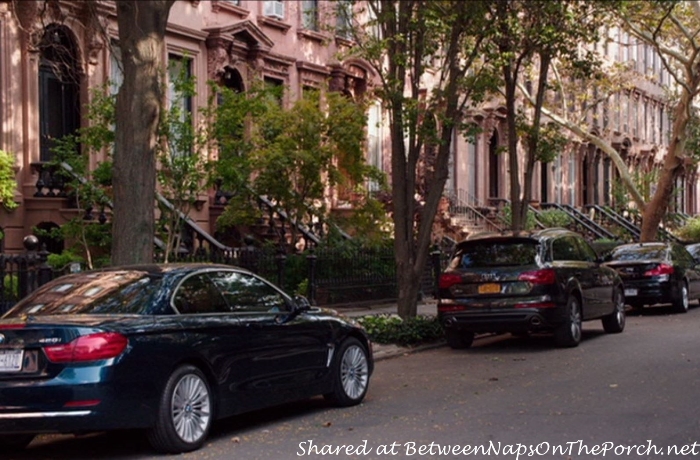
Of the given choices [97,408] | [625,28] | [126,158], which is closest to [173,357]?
[97,408]

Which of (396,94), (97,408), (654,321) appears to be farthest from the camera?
(654,321)

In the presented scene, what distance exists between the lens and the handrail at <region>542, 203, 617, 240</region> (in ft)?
139

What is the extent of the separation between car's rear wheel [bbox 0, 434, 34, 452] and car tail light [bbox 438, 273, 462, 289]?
26.4 ft

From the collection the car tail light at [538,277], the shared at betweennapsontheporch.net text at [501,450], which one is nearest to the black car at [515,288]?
the car tail light at [538,277]

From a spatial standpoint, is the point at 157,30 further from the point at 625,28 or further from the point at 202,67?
the point at 625,28

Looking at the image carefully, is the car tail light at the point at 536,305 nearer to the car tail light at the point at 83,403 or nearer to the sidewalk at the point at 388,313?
the sidewalk at the point at 388,313

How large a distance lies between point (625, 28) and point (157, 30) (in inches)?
743

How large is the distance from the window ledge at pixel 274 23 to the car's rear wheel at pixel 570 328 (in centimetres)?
1437

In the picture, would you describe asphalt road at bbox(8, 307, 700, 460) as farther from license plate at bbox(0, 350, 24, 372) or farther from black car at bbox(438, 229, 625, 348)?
license plate at bbox(0, 350, 24, 372)

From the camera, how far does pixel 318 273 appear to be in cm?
2280

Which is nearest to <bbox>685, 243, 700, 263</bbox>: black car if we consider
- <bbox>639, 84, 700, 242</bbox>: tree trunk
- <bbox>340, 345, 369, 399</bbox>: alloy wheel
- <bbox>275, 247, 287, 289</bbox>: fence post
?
<bbox>639, 84, 700, 242</bbox>: tree trunk

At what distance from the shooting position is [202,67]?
26.3m

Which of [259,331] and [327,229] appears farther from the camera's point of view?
[327,229]

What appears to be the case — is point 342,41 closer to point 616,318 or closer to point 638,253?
point 638,253
